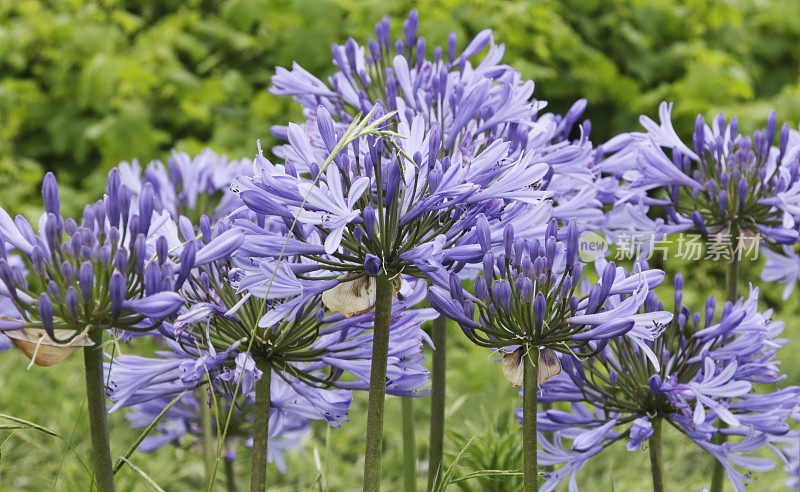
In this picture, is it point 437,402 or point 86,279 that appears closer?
point 86,279

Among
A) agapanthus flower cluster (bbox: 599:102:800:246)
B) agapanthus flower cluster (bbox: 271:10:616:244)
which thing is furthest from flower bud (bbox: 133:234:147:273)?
agapanthus flower cluster (bbox: 599:102:800:246)

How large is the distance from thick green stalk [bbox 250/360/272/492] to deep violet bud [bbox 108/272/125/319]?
46 cm

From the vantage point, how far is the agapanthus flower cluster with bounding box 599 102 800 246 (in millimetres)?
2584

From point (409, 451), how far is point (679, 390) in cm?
91

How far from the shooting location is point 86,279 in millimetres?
1583

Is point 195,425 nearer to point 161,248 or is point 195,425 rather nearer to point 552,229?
→ point 161,248

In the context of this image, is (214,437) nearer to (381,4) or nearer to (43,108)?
(381,4)

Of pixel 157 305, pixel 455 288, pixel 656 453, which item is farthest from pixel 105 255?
pixel 656 453

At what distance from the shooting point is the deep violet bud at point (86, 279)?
1576 mm

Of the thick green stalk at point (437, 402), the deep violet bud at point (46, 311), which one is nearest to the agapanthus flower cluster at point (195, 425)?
the thick green stalk at point (437, 402)

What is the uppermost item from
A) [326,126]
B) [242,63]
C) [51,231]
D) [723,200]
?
[242,63]

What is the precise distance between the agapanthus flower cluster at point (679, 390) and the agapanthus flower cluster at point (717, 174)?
1.61 feet

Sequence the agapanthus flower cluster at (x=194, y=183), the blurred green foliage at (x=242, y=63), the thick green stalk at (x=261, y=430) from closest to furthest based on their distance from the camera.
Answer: the thick green stalk at (x=261, y=430), the agapanthus flower cluster at (x=194, y=183), the blurred green foliage at (x=242, y=63)

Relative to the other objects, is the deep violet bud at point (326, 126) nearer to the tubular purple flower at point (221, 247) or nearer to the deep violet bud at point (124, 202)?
the tubular purple flower at point (221, 247)
